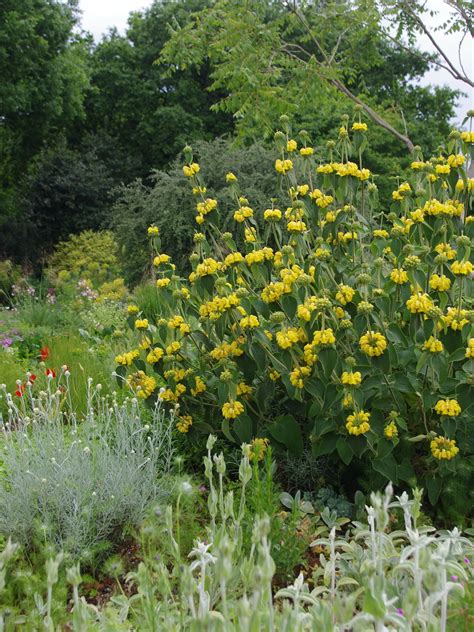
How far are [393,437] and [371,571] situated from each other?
1.63 meters

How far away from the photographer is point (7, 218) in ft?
56.4

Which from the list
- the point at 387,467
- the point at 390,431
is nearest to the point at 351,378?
the point at 390,431

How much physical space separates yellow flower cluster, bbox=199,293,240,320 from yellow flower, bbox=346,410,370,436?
658mm

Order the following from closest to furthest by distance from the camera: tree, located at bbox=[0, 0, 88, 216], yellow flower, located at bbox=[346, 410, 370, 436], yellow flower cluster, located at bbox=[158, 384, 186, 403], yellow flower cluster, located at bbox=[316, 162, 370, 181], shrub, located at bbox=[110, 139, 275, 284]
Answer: yellow flower, located at bbox=[346, 410, 370, 436]
yellow flower cluster, located at bbox=[316, 162, 370, 181]
yellow flower cluster, located at bbox=[158, 384, 186, 403]
shrub, located at bbox=[110, 139, 275, 284]
tree, located at bbox=[0, 0, 88, 216]

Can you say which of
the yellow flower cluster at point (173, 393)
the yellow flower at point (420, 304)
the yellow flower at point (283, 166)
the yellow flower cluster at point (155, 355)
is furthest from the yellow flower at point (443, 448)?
the yellow flower at point (283, 166)

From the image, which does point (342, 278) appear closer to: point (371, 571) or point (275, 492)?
point (275, 492)

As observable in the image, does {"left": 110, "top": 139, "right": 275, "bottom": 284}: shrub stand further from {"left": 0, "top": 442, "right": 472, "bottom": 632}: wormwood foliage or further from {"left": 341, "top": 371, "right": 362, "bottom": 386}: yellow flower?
{"left": 0, "top": 442, "right": 472, "bottom": 632}: wormwood foliage

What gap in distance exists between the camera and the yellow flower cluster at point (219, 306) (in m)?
2.89

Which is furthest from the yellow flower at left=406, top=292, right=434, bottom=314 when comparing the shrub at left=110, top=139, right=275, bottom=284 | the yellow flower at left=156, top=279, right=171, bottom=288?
the shrub at left=110, top=139, right=275, bottom=284

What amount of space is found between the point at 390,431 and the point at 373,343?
38cm

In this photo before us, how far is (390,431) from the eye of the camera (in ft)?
9.16

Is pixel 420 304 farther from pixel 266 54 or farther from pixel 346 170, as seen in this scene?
pixel 266 54

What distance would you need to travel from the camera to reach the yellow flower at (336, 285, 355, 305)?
111 inches

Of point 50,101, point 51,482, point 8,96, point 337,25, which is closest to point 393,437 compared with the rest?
point 51,482
